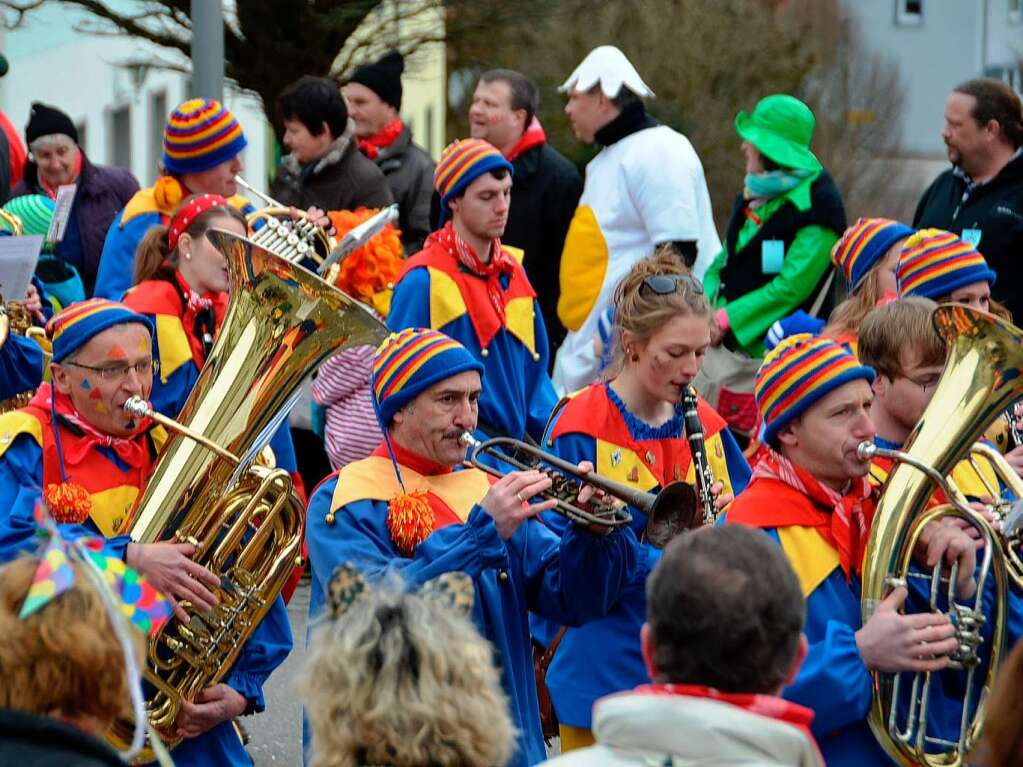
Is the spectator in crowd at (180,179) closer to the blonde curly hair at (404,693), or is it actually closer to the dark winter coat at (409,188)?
the dark winter coat at (409,188)

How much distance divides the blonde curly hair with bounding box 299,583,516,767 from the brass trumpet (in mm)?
1397

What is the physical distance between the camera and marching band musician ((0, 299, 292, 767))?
4.65 m

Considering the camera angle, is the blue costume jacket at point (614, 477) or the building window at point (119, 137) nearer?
the blue costume jacket at point (614, 477)

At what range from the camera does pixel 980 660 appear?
431 centimetres

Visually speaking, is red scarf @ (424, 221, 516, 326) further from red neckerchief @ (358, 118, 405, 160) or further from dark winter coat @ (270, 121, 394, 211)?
red neckerchief @ (358, 118, 405, 160)

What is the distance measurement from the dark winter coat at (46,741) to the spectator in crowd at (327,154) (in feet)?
19.3

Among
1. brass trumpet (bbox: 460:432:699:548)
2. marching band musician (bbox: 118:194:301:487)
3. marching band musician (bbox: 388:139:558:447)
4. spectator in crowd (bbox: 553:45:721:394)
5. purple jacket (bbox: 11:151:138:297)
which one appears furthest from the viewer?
purple jacket (bbox: 11:151:138:297)

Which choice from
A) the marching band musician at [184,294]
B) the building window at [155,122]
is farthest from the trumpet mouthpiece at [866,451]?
the building window at [155,122]

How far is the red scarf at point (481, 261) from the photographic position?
6586 millimetres

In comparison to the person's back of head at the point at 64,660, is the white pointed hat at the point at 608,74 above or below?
below

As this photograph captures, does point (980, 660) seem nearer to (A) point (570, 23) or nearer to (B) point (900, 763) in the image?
(B) point (900, 763)

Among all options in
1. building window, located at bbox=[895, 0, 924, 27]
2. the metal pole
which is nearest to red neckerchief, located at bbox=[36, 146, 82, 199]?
the metal pole

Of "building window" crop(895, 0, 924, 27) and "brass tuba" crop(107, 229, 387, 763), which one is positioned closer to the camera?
"brass tuba" crop(107, 229, 387, 763)

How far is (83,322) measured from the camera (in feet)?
15.9
